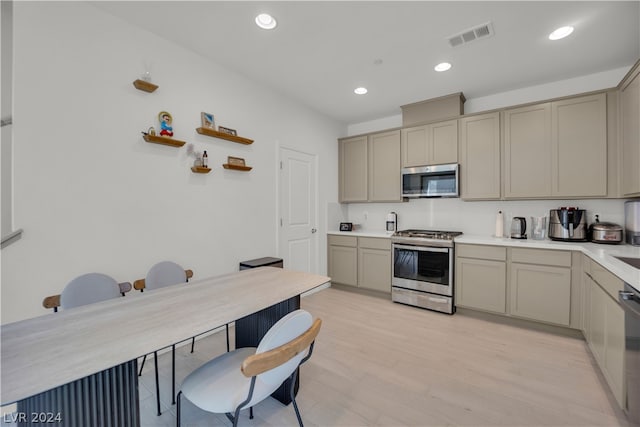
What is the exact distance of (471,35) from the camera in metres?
2.32

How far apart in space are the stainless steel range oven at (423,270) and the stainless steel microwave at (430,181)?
0.58 metres

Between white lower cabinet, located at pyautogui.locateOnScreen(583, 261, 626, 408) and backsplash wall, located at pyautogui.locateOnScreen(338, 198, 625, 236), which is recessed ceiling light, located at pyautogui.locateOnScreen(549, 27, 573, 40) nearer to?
backsplash wall, located at pyautogui.locateOnScreen(338, 198, 625, 236)

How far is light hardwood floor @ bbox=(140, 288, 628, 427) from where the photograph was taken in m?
1.65

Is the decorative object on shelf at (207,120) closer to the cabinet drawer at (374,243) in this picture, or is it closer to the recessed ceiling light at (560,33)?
the cabinet drawer at (374,243)

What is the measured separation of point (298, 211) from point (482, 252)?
7.79ft

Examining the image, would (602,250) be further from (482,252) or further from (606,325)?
(482,252)

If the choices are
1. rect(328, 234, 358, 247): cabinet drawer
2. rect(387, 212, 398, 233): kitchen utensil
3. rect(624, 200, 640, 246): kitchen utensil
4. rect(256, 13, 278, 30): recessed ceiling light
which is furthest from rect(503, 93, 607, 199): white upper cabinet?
rect(256, 13, 278, 30): recessed ceiling light

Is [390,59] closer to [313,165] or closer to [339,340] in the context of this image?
[313,165]

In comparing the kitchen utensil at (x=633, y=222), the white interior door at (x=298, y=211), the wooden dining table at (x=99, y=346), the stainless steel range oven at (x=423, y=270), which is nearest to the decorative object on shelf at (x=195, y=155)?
the white interior door at (x=298, y=211)

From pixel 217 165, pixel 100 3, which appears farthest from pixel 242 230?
pixel 100 3

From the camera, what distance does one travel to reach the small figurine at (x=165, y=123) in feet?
7.76

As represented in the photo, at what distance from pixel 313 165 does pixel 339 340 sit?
2.51m

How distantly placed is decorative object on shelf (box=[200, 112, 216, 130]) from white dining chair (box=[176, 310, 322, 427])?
2.23m

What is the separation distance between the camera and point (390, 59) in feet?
8.95
